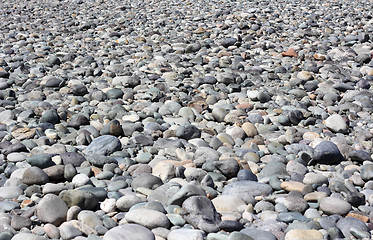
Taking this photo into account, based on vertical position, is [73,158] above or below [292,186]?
above

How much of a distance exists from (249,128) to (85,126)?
150cm

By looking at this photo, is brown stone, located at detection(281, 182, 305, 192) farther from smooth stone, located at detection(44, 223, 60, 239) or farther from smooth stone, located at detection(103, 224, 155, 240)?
smooth stone, located at detection(44, 223, 60, 239)

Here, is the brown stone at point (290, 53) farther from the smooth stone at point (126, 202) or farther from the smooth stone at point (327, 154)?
the smooth stone at point (126, 202)

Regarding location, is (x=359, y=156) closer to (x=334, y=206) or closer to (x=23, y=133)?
(x=334, y=206)

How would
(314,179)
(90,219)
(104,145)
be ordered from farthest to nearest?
(104,145), (314,179), (90,219)

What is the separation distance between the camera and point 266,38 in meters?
7.21

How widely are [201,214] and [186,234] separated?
0.21 meters

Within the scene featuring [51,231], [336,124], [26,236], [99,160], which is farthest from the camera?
[336,124]

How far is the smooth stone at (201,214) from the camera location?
8.21 ft

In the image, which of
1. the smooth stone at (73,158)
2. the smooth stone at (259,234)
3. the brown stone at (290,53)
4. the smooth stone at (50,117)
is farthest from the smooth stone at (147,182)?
the brown stone at (290,53)

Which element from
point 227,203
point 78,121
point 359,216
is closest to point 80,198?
point 227,203

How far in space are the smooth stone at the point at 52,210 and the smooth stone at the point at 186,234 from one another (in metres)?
0.66

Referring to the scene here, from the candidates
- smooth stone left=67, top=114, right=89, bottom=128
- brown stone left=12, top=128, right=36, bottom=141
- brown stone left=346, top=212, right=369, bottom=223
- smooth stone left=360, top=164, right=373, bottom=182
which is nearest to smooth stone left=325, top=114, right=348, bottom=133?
smooth stone left=360, top=164, right=373, bottom=182

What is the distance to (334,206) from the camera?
2.70 meters
